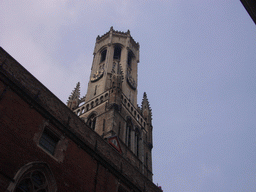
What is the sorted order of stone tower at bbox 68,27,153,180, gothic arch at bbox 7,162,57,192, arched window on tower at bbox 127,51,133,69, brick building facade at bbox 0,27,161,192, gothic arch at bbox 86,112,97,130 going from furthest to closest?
arched window on tower at bbox 127,51,133,69, gothic arch at bbox 86,112,97,130, stone tower at bbox 68,27,153,180, brick building facade at bbox 0,27,161,192, gothic arch at bbox 7,162,57,192

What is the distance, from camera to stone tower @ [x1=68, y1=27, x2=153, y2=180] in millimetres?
38375

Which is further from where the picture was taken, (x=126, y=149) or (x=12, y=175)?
(x=126, y=149)

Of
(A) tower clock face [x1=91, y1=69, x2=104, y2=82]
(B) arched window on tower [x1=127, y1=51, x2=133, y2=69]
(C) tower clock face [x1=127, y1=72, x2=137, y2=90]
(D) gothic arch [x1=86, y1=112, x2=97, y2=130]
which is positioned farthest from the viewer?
(B) arched window on tower [x1=127, y1=51, x2=133, y2=69]

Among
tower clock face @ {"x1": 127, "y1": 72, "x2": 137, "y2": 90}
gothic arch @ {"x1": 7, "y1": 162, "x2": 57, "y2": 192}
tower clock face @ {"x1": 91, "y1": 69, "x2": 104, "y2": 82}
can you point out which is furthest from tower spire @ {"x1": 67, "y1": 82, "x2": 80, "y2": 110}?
gothic arch @ {"x1": 7, "y1": 162, "x2": 57, "y2": 192}

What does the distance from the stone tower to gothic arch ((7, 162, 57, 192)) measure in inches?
716

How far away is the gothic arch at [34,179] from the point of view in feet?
38.5

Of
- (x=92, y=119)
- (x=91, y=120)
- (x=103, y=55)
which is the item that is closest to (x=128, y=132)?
(x=92, y=119)

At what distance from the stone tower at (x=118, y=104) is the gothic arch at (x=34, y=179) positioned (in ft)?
59.7

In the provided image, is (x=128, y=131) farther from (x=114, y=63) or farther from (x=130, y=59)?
(x=130, y=59)

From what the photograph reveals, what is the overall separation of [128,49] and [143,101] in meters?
11.8

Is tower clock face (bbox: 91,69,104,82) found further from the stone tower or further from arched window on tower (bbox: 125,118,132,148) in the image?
arched window on tower (bbox: 125,118,132,148)

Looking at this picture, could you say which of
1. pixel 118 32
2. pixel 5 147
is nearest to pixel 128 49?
pixel 118 32

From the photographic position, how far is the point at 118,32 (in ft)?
203

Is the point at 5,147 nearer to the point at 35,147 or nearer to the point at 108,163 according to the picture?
the point at 35,147
